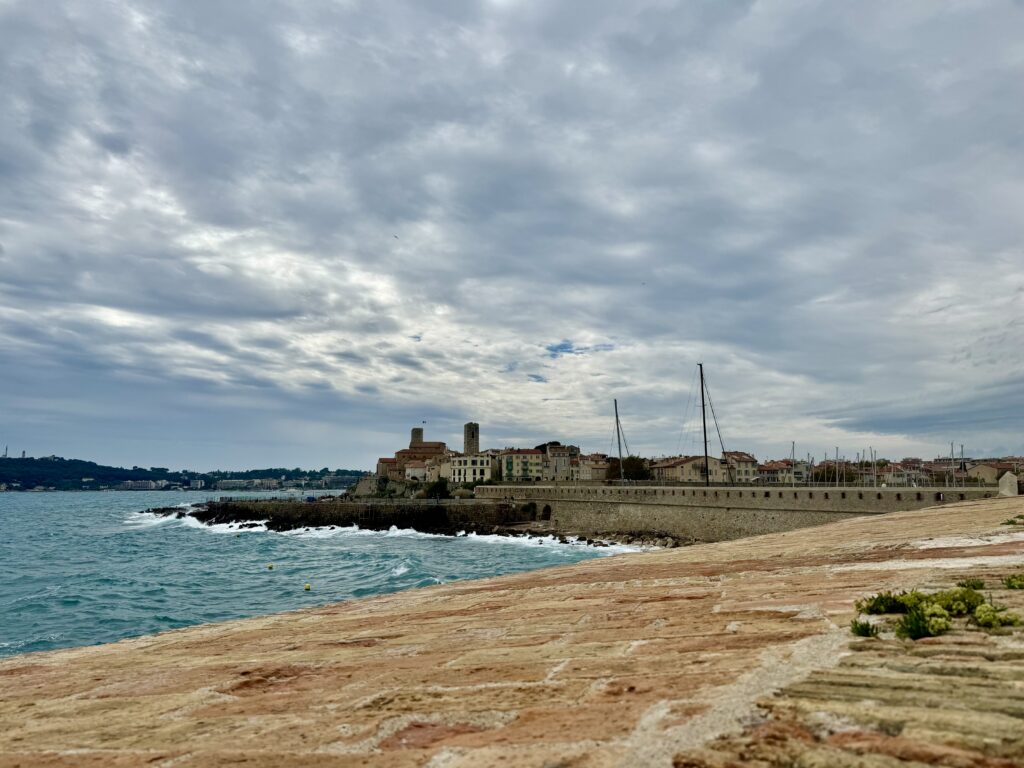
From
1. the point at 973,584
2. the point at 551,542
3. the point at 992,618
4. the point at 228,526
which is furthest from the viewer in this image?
the point at 228,526

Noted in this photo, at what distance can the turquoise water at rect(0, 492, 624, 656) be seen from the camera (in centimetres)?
2641

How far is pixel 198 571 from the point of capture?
1628 inches

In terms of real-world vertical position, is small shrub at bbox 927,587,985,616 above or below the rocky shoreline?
above

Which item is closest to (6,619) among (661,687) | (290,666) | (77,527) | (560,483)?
(290,666)

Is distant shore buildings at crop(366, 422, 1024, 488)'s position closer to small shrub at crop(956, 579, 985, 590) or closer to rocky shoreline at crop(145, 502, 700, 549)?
rocky shoreline at crop(145, 502, 700, 549)

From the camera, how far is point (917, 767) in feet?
7.41

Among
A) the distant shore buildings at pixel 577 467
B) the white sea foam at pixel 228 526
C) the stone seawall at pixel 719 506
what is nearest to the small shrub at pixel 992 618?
the stone seawall at pixel 719 506

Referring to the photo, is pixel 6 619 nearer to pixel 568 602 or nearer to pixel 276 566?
pixel 276 566

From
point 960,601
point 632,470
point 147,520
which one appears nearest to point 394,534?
point 632,470

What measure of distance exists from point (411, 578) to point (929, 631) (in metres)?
36.2

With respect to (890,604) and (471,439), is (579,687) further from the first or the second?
(471,439)

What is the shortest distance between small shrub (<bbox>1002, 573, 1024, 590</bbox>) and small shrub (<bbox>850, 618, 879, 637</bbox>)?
1.78m

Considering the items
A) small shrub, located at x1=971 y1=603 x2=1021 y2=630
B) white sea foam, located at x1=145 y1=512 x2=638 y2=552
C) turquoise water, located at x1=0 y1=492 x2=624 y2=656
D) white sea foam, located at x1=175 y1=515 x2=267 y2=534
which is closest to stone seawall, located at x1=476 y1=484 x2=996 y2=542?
white sea foam, located at x1=145 y1=512 x2=638 y2=552

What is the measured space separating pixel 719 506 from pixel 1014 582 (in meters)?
46.2
